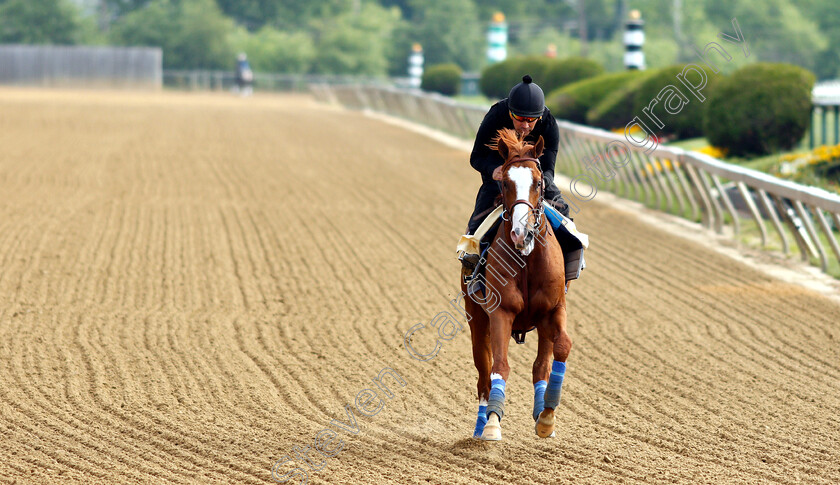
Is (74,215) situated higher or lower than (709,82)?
lower

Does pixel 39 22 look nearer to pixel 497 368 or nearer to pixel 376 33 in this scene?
pixel 376 33

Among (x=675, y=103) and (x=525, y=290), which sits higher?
Result: (x=525, y=290)

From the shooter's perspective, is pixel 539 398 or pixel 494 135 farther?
pixel 494 135

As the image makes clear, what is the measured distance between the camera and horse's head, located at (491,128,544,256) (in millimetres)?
4906

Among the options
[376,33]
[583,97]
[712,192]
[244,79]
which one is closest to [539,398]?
[712,192]

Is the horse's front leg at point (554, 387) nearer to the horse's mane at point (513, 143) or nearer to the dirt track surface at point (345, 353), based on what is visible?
the dirt track surface at point (345, 353)

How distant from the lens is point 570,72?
28719 mm

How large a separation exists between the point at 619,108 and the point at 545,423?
17.8m

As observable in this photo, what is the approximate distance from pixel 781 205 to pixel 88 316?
708cm

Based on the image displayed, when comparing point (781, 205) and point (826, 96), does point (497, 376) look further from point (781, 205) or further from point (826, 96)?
point (826, 96)

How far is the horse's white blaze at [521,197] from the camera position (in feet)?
16.0

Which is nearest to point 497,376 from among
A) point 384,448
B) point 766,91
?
point 384,448

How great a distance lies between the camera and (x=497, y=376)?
200 inches

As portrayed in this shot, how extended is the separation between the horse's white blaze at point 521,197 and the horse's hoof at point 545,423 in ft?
2.67
